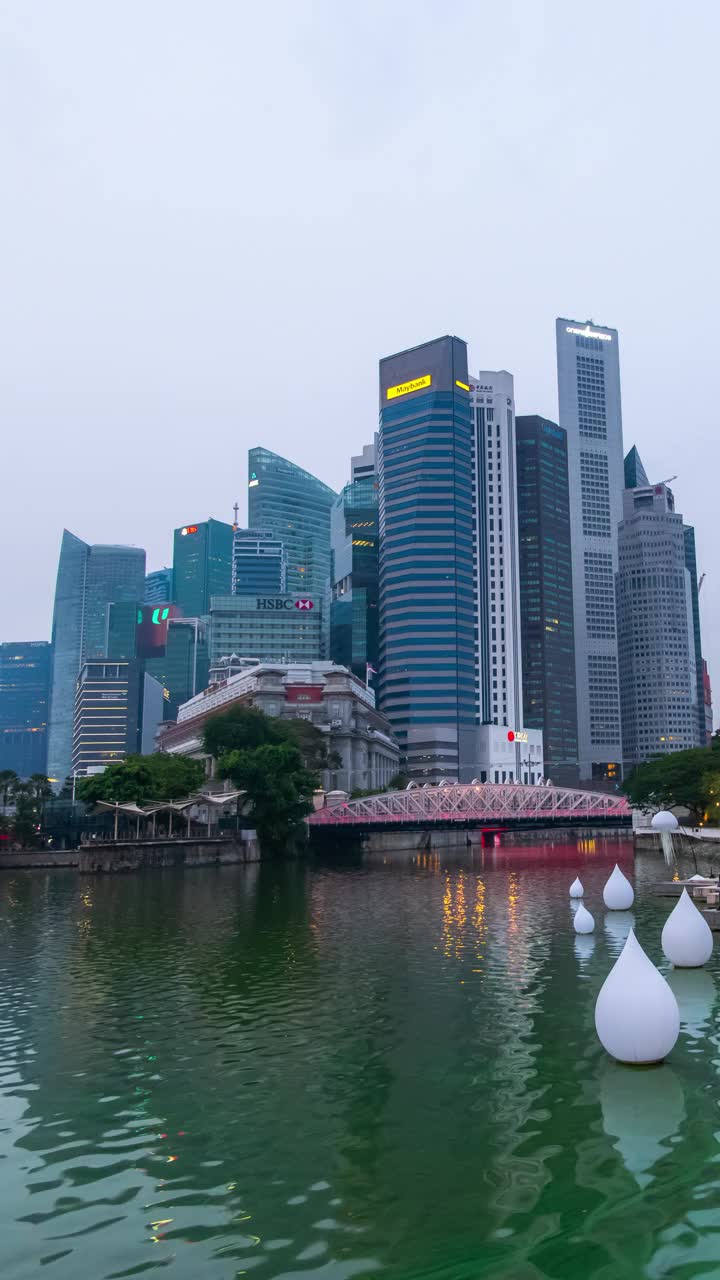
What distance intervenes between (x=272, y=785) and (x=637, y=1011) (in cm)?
10029

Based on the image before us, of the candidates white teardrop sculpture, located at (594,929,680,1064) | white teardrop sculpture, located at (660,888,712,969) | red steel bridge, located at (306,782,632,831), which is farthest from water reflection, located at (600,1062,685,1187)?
red steel bridge, located at (306,782,632,831)

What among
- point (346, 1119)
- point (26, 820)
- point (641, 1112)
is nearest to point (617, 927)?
point (641, 1112)

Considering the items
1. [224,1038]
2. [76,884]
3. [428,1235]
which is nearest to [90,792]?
[76,884]

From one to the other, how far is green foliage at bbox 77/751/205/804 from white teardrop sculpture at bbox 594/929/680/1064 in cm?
10435

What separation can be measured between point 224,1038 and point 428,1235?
15.2m

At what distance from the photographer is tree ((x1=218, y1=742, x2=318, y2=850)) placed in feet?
404

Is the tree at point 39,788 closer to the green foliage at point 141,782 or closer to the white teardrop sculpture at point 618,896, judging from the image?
the green foliage at point 141,782

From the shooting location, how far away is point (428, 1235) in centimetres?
1616

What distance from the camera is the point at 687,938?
3841 cm

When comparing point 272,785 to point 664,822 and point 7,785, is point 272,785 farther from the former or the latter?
point 664,822

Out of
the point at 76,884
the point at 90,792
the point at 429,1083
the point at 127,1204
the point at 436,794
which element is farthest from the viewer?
the point at 436,794

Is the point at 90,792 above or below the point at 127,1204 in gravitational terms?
above

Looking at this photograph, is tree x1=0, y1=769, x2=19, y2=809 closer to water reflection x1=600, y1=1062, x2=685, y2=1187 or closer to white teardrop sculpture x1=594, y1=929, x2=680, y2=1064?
white teardrop sculpture x1=594, y1=929, x2=680, y2=1064

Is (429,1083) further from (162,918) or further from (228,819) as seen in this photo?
(228,819)
